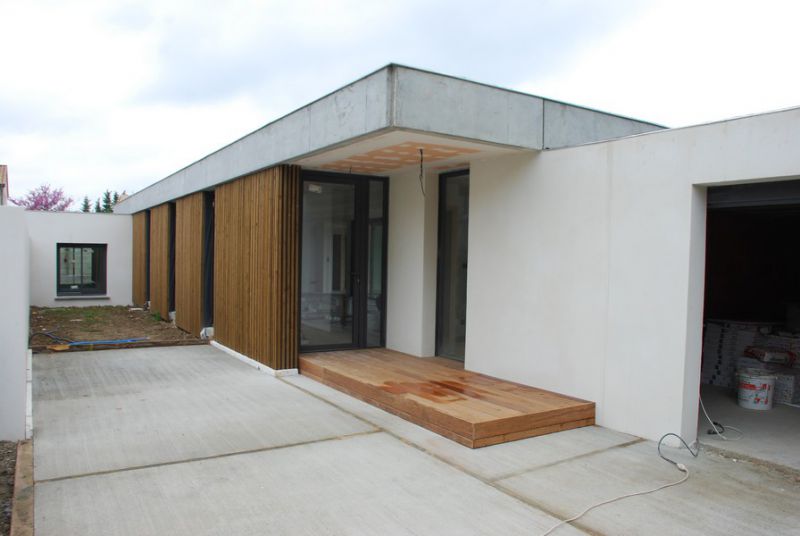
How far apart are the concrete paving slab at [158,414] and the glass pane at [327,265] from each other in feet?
3.24

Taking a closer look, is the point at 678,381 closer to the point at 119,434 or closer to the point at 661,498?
the point at 661,498

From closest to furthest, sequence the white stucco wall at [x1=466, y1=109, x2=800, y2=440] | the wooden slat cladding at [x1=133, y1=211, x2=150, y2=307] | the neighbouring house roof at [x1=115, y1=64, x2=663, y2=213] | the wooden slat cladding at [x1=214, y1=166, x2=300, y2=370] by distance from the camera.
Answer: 1. the white stucco wall at [x1=466, y1=109, x2=800, y2=440]
2. the neighbouring house roof at [x1=115, y1=64, x2=663, y2=213]
3. the wooden slat cladding at [x1=214, y1=166, x2=300, y2=370]
4. the wooden slat cladding at [x1=133, y1=211, x2=150, y2=307]

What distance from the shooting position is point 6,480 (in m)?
3.50

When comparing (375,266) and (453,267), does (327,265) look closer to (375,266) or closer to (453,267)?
(375,266)

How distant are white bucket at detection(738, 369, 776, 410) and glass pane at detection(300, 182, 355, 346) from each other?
4.52 meters

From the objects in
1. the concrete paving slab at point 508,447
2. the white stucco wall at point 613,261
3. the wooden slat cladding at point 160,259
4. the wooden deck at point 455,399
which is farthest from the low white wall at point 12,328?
the wooden slat cladding at point 160,259

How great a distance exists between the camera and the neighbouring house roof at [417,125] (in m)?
4.64

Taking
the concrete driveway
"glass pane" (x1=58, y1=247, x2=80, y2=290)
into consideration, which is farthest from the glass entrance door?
"glass pane" (x1=58, y1=247, x2=80, y2=290)

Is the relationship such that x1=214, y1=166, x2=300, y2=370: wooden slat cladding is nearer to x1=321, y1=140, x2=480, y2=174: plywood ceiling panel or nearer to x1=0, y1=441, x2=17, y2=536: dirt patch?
x1=321, y1=140, x2=480, y2=174: plywood ceiling panel

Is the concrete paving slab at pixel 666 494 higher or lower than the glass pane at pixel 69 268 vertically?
lower

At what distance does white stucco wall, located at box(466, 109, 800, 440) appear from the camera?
413 cm

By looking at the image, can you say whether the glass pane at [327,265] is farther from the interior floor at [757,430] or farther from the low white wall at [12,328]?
the interior floor at [757,430]

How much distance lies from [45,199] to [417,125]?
40.2m

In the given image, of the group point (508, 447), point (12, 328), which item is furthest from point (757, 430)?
point (12, 328)
